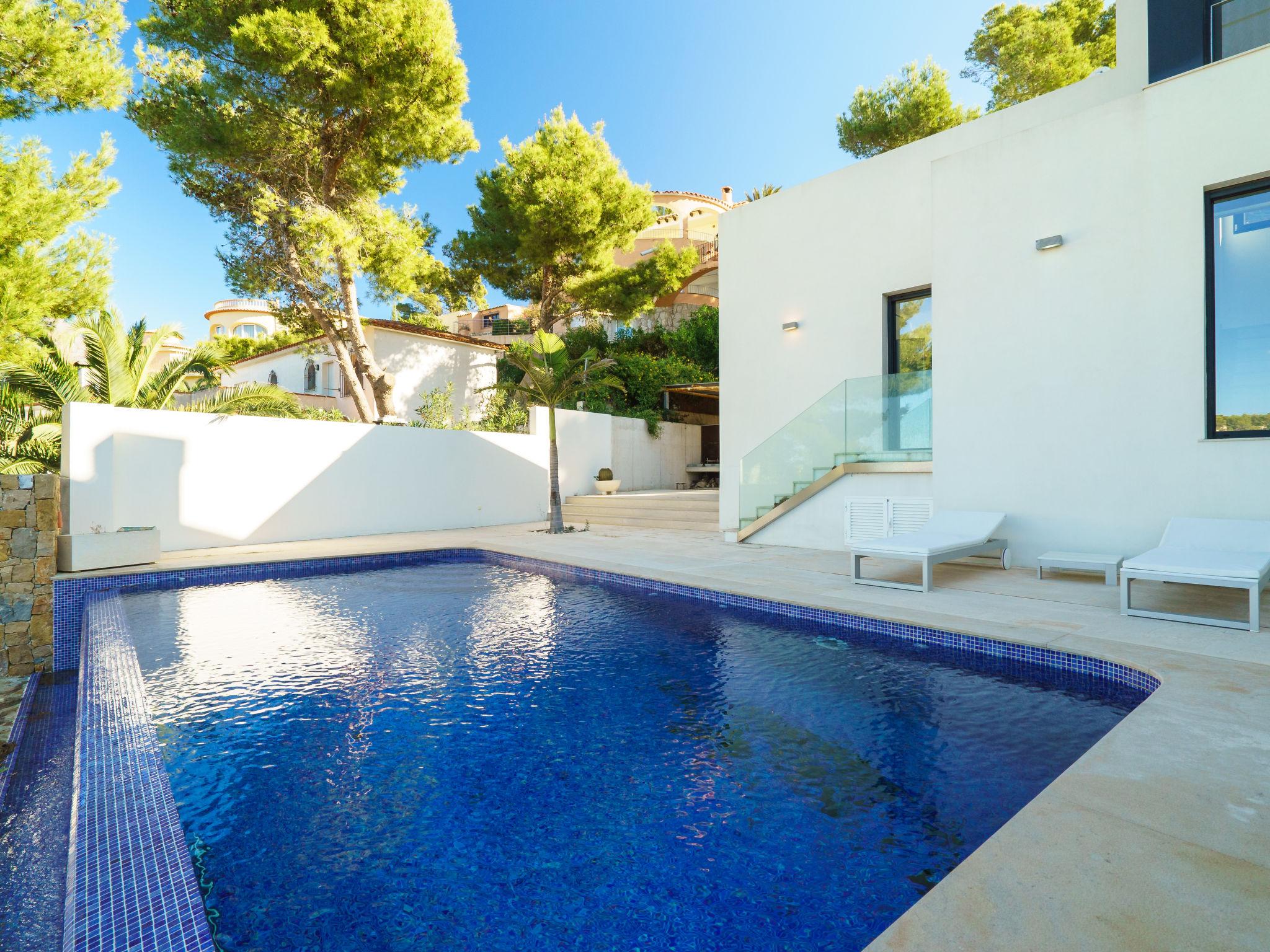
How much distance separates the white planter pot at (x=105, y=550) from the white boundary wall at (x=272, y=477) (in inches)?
42.2

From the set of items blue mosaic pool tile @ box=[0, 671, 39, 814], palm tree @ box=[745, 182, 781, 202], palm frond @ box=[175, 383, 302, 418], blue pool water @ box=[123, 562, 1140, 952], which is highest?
palm tree @ box=[745, 182, 781, 202]

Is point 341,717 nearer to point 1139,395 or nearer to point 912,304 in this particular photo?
point 1139,395

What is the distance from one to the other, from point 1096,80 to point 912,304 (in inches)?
135

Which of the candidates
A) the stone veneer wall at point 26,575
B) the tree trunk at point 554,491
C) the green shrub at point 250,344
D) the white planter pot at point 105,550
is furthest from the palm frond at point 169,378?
the green shrub at point 250,344

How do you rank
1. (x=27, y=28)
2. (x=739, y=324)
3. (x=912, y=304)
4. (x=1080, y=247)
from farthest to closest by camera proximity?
(x=27, y=28)
(x=739, y=324)
(x=912, y=304)
(x=1080, y=247)

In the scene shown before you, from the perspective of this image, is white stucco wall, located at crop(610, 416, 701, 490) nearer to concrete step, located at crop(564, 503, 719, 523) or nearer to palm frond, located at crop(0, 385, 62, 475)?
concrete step, located at crop(564, 503, 719, 523)

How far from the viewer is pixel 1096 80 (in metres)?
8.45

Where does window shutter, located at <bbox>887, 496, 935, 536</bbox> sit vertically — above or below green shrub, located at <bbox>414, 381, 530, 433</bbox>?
below

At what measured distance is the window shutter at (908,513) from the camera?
26.7ft

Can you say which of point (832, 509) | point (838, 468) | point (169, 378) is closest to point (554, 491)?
point (832, 509)

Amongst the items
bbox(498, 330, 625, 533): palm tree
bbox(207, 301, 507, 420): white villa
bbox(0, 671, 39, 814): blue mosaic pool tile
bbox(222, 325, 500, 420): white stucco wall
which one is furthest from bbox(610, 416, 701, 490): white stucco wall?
bbox(0, 671, 39, 814): blue mosaic pool tile

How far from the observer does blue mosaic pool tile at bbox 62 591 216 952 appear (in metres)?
1.72

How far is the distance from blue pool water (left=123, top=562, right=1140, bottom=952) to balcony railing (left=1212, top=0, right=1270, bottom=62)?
6.48 metres

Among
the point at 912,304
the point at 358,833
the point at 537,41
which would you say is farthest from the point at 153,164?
the point at 358,833
